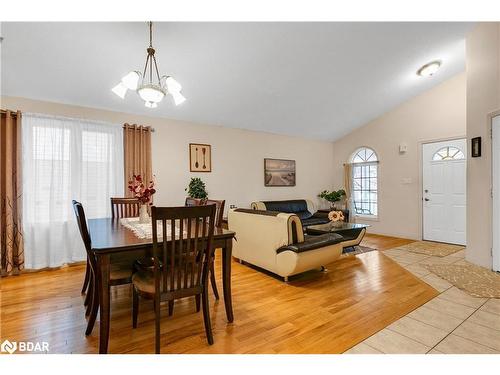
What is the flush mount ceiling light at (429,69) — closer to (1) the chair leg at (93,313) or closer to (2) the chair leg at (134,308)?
(2) the chair leg at (134,308)

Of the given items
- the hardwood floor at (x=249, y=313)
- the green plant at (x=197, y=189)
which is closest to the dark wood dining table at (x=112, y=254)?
the hardwood floor at (x=249, y=313)

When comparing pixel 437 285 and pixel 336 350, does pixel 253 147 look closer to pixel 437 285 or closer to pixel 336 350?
pixel 437 285

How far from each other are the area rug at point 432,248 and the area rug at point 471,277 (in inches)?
23.9

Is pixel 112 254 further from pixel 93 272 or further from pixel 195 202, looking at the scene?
pixel 195 202

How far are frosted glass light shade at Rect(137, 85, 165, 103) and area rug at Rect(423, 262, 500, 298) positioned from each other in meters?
3.61

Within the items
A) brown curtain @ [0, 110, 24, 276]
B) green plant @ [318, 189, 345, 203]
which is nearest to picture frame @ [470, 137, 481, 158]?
green plant @ [318, 189, 345, 203]

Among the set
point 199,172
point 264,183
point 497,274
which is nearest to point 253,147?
point 264,183

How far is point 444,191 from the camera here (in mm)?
4805

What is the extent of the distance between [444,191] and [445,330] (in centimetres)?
376

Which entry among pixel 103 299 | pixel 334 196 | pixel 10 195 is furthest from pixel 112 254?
pixel 334 196

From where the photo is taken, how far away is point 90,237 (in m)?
1.98

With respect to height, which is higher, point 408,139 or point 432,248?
point 408,139

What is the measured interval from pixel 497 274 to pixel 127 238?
13.8 feet

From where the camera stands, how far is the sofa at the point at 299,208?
17.0ft
